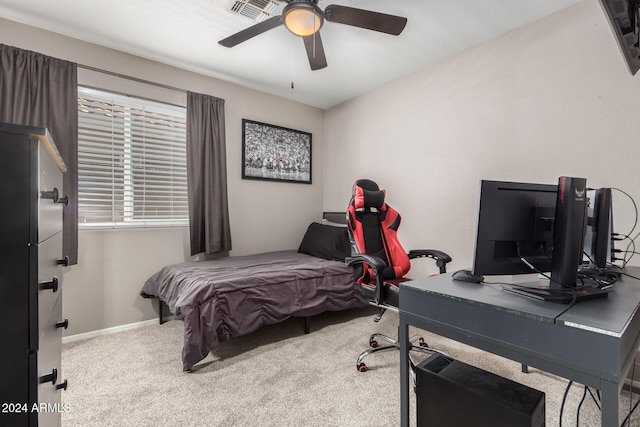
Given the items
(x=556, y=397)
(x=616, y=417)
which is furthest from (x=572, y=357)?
(x=556, y=397)

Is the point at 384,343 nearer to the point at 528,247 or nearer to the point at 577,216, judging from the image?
the point at 528,247

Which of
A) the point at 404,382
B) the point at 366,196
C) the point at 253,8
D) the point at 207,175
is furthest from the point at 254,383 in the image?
the point at 253,8

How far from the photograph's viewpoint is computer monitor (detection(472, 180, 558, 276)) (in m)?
1.15

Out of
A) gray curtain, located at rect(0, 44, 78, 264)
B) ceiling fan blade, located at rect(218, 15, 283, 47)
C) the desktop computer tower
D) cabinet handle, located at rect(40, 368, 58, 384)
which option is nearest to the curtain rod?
gray curtain, located at rect(0, 44, 78, 264)

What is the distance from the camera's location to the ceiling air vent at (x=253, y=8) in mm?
2094

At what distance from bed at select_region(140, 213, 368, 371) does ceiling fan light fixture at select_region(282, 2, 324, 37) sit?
1.81m

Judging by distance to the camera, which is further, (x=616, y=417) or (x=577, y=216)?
(x=577, y=216)

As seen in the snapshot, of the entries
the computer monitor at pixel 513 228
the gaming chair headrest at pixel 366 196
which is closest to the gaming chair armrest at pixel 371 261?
the gaming chair headrest at pixel 366 196

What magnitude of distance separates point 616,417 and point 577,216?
0.62 m

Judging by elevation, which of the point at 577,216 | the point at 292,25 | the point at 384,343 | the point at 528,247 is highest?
the point at 292,25

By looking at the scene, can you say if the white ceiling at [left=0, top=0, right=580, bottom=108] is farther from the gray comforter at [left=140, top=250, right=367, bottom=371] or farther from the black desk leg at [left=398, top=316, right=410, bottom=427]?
the black desk leg at [left=398, top=316, right=410, bottom=427]

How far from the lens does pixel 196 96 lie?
10.2 ft

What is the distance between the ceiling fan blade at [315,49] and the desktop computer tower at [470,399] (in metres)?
2.16

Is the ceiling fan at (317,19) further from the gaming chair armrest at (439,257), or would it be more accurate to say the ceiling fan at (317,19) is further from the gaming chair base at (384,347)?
the gaming chair base at (384,347)
